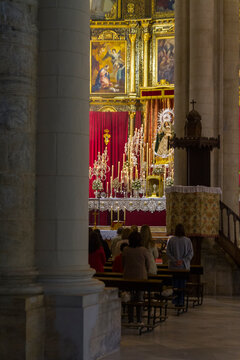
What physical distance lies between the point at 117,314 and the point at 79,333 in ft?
3.97

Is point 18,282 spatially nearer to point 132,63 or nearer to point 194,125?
point 194,125

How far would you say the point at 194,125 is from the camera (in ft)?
52.7

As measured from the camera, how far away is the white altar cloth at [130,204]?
25.9 m

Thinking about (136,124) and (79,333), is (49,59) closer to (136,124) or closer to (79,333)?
(79,333)

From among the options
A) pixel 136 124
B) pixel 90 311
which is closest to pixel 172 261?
pixel 90 311

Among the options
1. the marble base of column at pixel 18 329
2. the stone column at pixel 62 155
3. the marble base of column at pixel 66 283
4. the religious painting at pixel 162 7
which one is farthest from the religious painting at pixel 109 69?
the marble base of column at pixel 18 329

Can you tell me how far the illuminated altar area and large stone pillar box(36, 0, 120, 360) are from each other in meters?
20.6

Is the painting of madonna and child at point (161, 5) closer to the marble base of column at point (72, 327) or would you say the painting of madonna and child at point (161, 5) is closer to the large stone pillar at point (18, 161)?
the large stone pillar at point (18, 161)

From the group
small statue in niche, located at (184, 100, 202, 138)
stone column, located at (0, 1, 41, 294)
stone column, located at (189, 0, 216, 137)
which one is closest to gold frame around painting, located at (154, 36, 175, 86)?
stone column, located at (189, 0, 216, 137)

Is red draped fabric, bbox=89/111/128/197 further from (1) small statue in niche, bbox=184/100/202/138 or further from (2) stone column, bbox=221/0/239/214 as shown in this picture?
(1) small statue in niche, bbox=184/100/202/138

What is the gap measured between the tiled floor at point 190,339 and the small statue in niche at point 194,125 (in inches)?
177

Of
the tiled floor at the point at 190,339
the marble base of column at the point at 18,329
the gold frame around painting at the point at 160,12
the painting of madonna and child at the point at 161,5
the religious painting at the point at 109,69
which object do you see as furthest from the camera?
the religious painting at the point at 109,69

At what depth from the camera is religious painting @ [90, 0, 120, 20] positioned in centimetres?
3256

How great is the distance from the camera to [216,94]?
1791 centimetres
